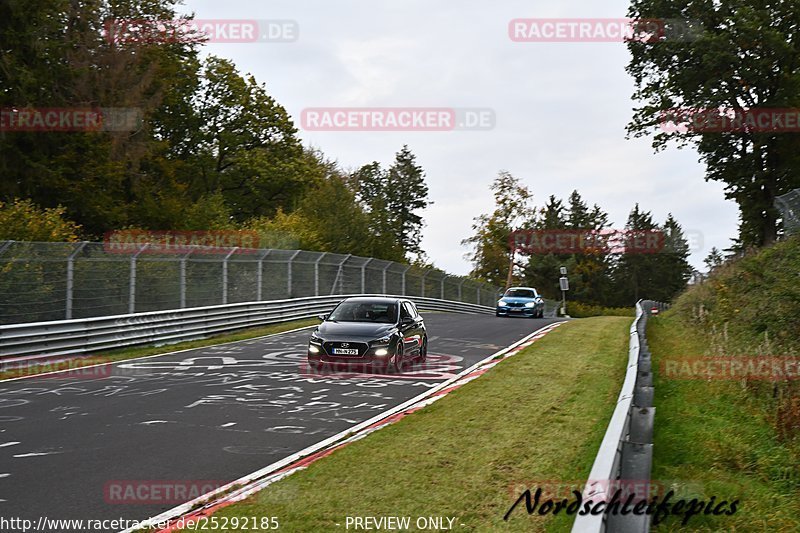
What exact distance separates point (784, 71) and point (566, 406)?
1207 inches

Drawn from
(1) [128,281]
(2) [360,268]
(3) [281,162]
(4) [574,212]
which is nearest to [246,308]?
(1) [128,281]

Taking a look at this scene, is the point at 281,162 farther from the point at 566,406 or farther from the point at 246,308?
the point at 566,406

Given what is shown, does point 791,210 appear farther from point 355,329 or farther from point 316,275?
point 316,275

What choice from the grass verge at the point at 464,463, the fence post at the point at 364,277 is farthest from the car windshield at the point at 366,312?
the fence post at the point at 364,277

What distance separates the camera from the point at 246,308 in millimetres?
25047

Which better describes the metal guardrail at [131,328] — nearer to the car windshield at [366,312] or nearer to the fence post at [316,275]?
the fence post at [316,275]

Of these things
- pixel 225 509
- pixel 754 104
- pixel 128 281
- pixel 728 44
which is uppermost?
pixel 728 44

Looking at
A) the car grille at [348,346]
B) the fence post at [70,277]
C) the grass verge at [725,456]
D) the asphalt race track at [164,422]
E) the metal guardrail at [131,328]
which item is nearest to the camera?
the grass verge at [725,456]

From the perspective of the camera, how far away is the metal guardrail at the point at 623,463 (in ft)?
14.8

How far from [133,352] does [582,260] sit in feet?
305

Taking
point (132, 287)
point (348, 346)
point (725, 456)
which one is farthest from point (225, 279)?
point (725, 456)

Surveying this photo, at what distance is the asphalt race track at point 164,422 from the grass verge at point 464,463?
902 mm

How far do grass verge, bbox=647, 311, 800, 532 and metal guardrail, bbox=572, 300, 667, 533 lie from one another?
1.39 ft

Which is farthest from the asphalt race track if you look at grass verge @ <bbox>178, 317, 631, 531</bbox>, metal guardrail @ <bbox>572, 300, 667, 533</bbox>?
metal guardrail @ <bbox>572, 300, 667, 533</bbox>
